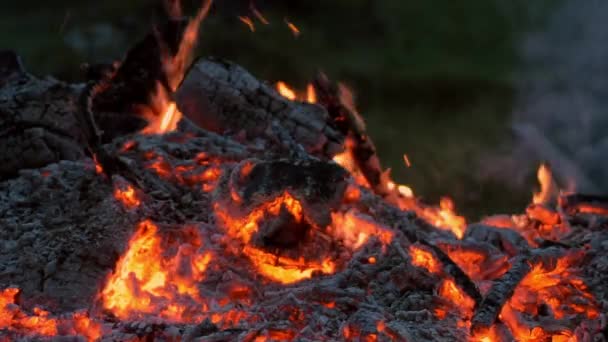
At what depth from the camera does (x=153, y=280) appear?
5246 millimetres

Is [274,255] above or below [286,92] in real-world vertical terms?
below

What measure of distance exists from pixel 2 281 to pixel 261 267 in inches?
84.9

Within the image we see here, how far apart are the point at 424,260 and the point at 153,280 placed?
7.96ft

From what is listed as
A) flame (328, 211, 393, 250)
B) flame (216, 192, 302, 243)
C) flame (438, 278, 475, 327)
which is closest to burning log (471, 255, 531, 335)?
flame (438, 278, 475, 327)

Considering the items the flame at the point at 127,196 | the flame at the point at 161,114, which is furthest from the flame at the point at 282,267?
the flame at the point at 161,114

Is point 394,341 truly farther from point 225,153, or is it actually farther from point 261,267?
point 225,153

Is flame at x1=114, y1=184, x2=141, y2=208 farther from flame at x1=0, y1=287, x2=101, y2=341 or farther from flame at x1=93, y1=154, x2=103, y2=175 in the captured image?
flame at x1=0, y1=287, x2=101, y2=341

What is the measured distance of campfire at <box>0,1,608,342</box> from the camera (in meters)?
4.78

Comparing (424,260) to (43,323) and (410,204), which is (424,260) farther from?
(43,323)

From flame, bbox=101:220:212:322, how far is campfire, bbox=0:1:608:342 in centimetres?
1

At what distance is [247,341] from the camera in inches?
172

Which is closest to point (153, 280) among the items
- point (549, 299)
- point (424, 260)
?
point (424, 260)

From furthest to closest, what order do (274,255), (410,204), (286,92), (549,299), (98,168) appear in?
(286,92) < (410,204) < (98,168) < (549,299) < (274,255)

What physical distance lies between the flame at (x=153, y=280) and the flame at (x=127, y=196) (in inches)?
12.2
